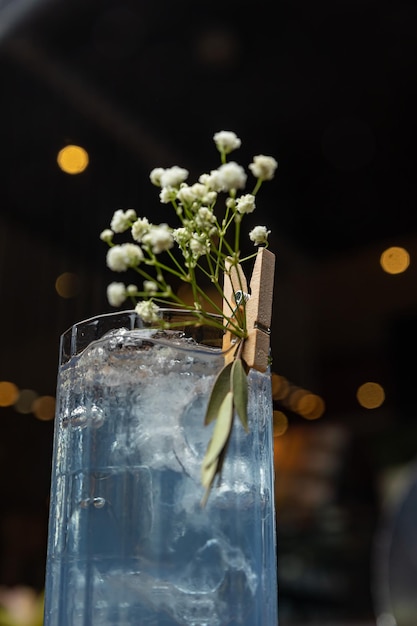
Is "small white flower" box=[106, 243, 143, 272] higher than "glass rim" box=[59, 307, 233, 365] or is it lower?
higher

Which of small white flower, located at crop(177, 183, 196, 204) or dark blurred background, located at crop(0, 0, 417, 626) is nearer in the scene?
small white flower, located at crop(177, 183, 196, 204)

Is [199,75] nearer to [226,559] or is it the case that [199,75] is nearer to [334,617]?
[226,559]

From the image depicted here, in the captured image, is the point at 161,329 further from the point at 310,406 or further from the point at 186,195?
the point at 310,406

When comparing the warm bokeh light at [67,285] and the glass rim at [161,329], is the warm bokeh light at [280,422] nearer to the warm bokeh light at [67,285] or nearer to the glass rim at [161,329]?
the warm bokeh light at [67,285]

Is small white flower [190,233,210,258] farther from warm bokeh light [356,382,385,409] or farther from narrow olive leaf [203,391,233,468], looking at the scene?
warm bokeh light [356,382,385,409]

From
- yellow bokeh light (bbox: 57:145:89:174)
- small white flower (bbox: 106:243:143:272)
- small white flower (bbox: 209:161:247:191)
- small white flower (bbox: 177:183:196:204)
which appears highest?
yellow bokeh light (bbox: 57:145:89:174)

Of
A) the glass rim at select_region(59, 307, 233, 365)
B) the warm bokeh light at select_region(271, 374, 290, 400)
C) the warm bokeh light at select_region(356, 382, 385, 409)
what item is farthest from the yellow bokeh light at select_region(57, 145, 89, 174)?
the glass rim at select_region(59, 307, 233, 365)

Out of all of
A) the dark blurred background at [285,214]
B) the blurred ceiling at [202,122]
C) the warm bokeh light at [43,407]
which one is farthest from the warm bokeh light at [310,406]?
the warm bokeh light at [43,407]
